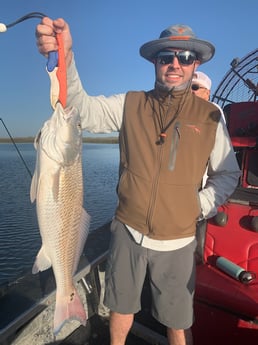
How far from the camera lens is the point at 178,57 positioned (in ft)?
9.07

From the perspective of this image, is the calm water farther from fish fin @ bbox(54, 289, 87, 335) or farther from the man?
the man

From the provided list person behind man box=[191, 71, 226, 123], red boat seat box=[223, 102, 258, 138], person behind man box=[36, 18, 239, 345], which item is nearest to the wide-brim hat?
person behind man box=[36, 18, 239, 345]

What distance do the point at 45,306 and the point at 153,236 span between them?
1.45 m

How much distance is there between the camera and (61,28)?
6.54ft

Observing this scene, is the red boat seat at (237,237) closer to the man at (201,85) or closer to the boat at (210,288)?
the boat at (210,288)

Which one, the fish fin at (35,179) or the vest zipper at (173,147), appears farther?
the vest zipper at (173,147)

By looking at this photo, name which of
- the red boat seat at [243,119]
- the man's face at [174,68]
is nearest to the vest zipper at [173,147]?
the man's face at [174,68]

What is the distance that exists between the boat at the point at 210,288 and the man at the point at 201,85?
58cm

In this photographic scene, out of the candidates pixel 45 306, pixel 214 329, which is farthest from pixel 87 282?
pixel 214 329

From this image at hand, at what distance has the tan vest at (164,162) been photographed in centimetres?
269

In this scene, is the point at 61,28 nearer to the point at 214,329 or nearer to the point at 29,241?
the point at 214,329

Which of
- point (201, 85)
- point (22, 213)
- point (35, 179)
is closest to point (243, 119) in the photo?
point (201, 85)

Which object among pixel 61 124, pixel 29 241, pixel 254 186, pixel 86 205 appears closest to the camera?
pixel 61 124

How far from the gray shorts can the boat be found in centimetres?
68
